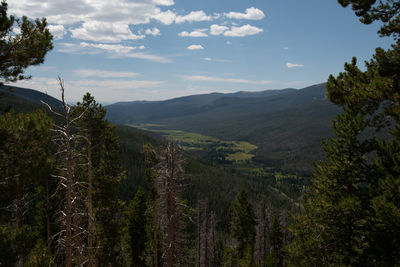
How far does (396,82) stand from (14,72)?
1344 cm

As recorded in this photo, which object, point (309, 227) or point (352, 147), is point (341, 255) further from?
point (352, 147)

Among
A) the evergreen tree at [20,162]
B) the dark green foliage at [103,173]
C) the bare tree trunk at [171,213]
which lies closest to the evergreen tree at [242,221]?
the dark green foliage at [103,173]

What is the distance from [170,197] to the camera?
16.4 m

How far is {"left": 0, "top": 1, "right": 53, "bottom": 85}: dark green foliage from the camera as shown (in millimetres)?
9078

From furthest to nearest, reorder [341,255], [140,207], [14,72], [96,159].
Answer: [140,207]
[96,159]
[341,255]
[14,72]

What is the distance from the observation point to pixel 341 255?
11.1 m

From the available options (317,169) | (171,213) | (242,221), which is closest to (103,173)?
(171,213)

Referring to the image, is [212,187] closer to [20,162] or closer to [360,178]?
[360,178]

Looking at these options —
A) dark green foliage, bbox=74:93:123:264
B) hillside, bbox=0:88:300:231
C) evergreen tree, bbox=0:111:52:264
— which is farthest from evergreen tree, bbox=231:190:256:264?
hillside, bbox=0:88:300:231

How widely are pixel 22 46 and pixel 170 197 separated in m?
10.9

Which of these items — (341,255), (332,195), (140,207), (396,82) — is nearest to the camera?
(396,82)

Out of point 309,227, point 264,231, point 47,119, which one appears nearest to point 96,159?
point 47,119

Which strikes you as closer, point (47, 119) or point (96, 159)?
point (47, 119)

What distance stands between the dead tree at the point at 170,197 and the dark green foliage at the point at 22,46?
26.7 ft
